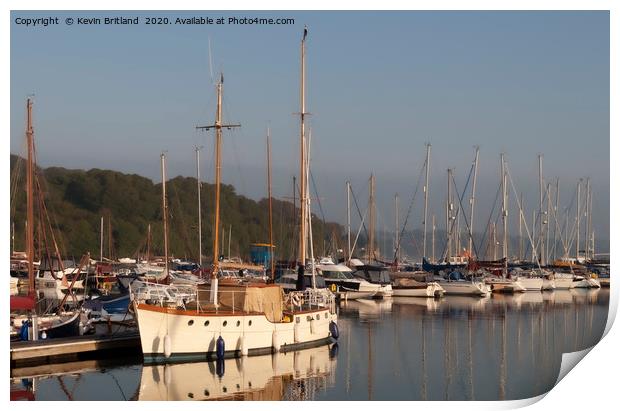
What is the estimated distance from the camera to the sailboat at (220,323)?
2456 cm

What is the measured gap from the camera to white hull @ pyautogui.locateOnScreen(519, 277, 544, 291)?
61312mm

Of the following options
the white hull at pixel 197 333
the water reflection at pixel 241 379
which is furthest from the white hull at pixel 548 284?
the white hull at pixel 197 333

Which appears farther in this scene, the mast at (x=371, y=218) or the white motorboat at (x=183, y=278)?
the mast at (x=371, y=218)

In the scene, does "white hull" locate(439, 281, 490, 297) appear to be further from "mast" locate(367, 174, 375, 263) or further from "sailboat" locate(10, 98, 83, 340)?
"sailboat" locate(10, 98, 83, 340)

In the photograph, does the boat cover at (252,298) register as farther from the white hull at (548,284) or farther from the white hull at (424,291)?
the white hull at (548,284)

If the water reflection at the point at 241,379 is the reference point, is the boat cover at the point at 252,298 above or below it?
above

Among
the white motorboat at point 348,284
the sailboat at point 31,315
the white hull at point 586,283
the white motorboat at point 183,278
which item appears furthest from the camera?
the white hull at point 586,283

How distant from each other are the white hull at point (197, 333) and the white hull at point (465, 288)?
30.2m

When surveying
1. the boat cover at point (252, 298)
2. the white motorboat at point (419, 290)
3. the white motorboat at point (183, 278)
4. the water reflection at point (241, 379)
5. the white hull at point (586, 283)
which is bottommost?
the white hull at point (586, 283)

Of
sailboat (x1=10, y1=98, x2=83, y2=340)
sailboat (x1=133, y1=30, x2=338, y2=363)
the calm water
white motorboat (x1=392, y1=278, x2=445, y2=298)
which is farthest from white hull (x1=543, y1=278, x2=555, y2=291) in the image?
sailboat (x1=10, y1=98, x2=83, y2=340)

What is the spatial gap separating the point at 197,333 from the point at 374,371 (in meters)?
4.57

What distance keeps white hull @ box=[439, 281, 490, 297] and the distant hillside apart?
955 cm
